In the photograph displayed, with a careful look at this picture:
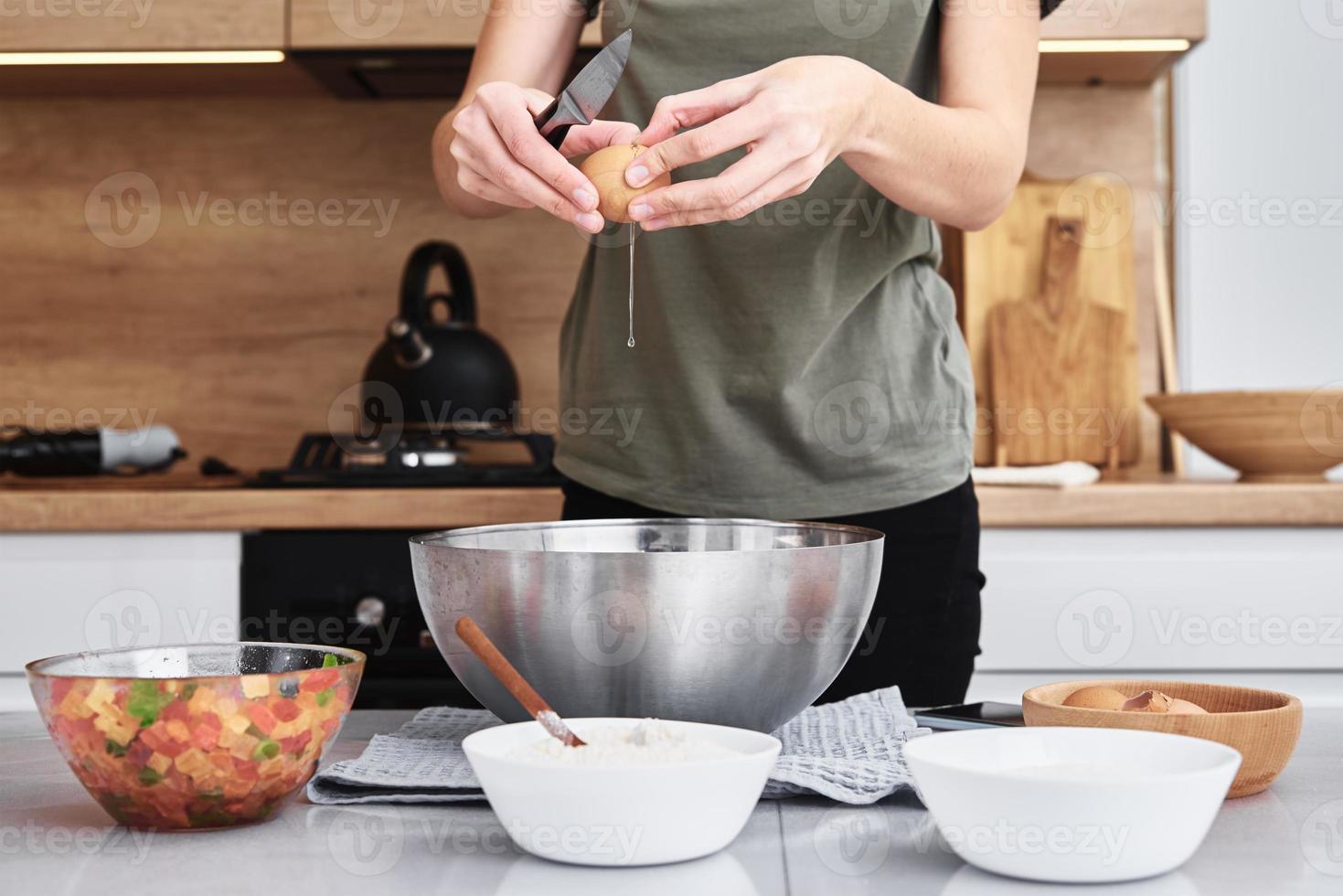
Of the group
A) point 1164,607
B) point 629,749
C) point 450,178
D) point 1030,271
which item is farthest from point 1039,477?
point 629,749

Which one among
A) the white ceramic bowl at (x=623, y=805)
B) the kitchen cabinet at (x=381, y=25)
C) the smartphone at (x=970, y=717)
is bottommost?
the smartphone at (x=970, y=717)

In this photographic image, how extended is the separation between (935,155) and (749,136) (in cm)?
24

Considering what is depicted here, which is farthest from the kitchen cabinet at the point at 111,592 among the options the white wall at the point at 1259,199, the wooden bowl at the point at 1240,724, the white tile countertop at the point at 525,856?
the white wall at the point at 1259,199

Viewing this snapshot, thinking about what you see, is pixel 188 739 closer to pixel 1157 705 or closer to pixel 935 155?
pixel 1157 705

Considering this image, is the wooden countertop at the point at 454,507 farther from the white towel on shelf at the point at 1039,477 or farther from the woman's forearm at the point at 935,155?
the woman's forearm at the point at 935,155

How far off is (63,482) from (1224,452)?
155 cm

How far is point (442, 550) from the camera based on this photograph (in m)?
0.69

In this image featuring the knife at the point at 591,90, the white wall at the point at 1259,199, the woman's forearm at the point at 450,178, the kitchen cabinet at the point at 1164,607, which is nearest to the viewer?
the knife at the point at 591,90

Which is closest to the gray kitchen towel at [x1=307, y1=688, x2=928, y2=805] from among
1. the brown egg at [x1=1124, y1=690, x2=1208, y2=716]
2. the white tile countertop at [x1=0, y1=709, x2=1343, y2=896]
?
the white tile countertop at [x1=0, y1=709, x2=1343, y2=896]

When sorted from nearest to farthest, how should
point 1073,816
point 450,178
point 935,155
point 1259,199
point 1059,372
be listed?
point 1073,816 → point 935,155 → point 450,178 → point 1059,372 → point 1259,199

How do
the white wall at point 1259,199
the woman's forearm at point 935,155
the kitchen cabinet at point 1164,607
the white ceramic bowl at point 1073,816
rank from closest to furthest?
1. the white ceramic bowl at point 1073,816
2. the woman's forearm at point 935,155
3. the kitchen cabinet at point 1164,607
4. the white wall at point 1259,199

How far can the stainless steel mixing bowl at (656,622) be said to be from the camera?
654 millimetres

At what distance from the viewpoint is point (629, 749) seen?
0.56 metres

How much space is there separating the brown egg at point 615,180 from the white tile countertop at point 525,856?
0.39 m
